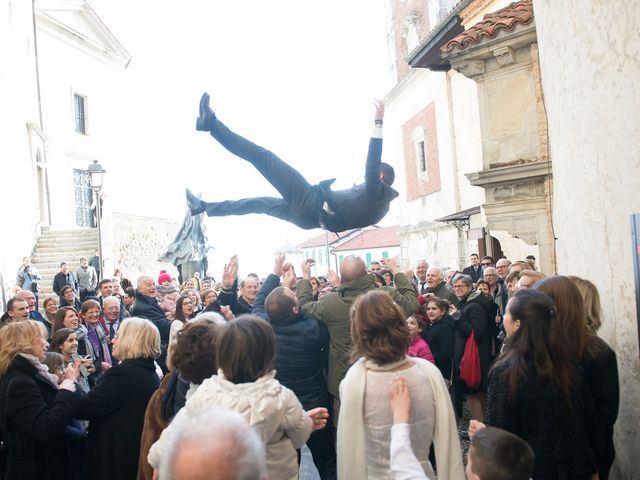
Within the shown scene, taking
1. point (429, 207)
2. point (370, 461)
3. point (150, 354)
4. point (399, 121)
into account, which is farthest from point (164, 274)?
point (399, 121)

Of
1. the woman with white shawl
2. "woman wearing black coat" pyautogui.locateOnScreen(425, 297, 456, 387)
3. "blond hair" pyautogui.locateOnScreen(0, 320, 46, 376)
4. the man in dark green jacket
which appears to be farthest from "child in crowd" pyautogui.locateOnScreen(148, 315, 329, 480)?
the man in dark green jacket

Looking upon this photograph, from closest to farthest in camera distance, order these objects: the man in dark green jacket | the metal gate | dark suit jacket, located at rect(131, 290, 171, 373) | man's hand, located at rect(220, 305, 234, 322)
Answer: man's hand, located at rect(220, 305, 234, 322) → dark suit jacket, located at rect(131, 290, 171, 373) → the man in dark green jacket → the metal gate

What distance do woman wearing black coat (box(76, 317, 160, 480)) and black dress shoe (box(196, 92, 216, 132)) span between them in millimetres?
2148

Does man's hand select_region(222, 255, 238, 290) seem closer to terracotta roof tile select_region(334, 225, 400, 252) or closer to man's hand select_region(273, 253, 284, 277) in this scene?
man's hand select_region(273, 253, 284, 277)

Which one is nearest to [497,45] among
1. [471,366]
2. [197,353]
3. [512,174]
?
[512,174]

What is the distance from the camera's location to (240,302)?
19.6ft

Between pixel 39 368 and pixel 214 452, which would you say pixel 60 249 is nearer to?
pixel 39 368

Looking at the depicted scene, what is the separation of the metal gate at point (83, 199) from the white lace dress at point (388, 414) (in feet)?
79.0

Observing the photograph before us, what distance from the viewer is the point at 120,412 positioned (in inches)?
140

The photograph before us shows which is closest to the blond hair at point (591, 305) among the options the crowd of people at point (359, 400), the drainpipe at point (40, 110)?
the crowd of people at point (359, 400)

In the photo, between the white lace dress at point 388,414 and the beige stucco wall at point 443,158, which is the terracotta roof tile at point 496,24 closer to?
the white lace dress at point 388,414

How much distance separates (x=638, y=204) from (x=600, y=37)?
118 centimetres

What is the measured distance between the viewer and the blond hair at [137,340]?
3625mm

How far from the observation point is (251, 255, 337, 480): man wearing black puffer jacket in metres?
4.45
